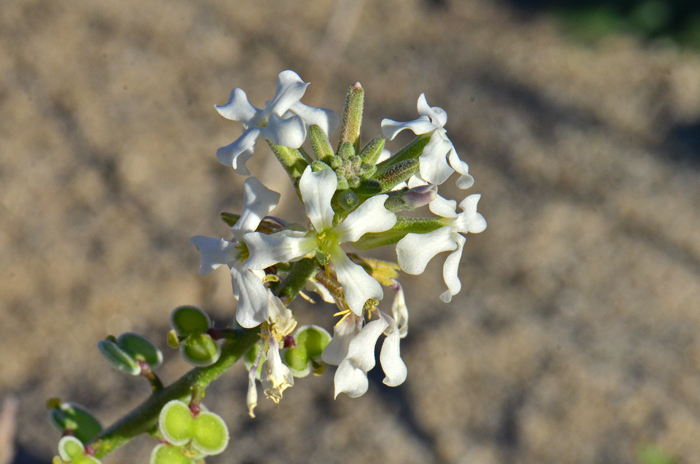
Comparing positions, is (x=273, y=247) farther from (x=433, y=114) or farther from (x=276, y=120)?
(x=433, y=114)

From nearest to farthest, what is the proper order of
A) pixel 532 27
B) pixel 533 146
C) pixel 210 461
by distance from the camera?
1. pixel 210 461
2. pixel 533 146
3. pixel 532 27

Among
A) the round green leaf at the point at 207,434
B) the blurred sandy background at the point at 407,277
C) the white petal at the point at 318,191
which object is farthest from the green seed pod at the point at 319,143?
the blurred sandy background at the point at 407,277

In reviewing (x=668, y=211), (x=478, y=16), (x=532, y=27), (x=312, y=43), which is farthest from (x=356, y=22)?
(x=668, y=211)

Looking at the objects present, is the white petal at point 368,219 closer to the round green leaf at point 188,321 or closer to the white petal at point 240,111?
the white petal at point 240,111

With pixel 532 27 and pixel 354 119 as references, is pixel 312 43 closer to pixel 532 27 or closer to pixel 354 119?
pixel 532 27

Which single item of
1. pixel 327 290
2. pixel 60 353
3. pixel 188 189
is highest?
pixel 327 290

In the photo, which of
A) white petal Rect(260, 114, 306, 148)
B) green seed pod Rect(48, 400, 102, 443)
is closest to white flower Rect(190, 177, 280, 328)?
white petal Rect(260, 114, 306, 148)

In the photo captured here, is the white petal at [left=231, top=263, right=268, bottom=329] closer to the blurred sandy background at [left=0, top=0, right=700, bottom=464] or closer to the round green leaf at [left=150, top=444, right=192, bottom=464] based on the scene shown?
the round green leaf at [left=150, top=444, right=192, bottom=464]

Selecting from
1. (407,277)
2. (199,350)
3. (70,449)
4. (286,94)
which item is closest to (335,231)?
(286,94)
